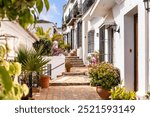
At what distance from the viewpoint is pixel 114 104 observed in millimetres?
2676

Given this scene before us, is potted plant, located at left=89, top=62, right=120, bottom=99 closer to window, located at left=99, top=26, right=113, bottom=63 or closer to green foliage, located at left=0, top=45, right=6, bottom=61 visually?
window, located at left=99, top=26, right=113, bottom=63

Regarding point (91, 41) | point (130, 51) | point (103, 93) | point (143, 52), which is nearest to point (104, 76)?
point (103, 93)

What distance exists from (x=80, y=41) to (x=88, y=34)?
10.4 ft

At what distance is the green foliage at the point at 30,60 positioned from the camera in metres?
9.83

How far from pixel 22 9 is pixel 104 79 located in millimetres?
7865

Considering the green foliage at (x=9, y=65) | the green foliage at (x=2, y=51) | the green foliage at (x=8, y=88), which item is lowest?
the green foliage at (x=8, y=88)

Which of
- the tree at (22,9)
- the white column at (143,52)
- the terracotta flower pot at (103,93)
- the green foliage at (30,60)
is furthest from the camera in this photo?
the green foliage at (30,60)

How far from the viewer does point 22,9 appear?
160 cm

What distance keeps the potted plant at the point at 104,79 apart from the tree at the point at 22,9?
25.2 ft

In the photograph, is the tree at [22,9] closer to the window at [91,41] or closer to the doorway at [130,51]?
the doorway at [130,51]

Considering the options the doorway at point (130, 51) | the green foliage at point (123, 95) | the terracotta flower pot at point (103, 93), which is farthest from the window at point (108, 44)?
the green foliage at point (123, 95)

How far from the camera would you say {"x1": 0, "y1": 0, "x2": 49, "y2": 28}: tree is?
1.57 m

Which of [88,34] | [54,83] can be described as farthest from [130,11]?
[88,34]

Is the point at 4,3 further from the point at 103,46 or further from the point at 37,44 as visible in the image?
the point at 37,44
